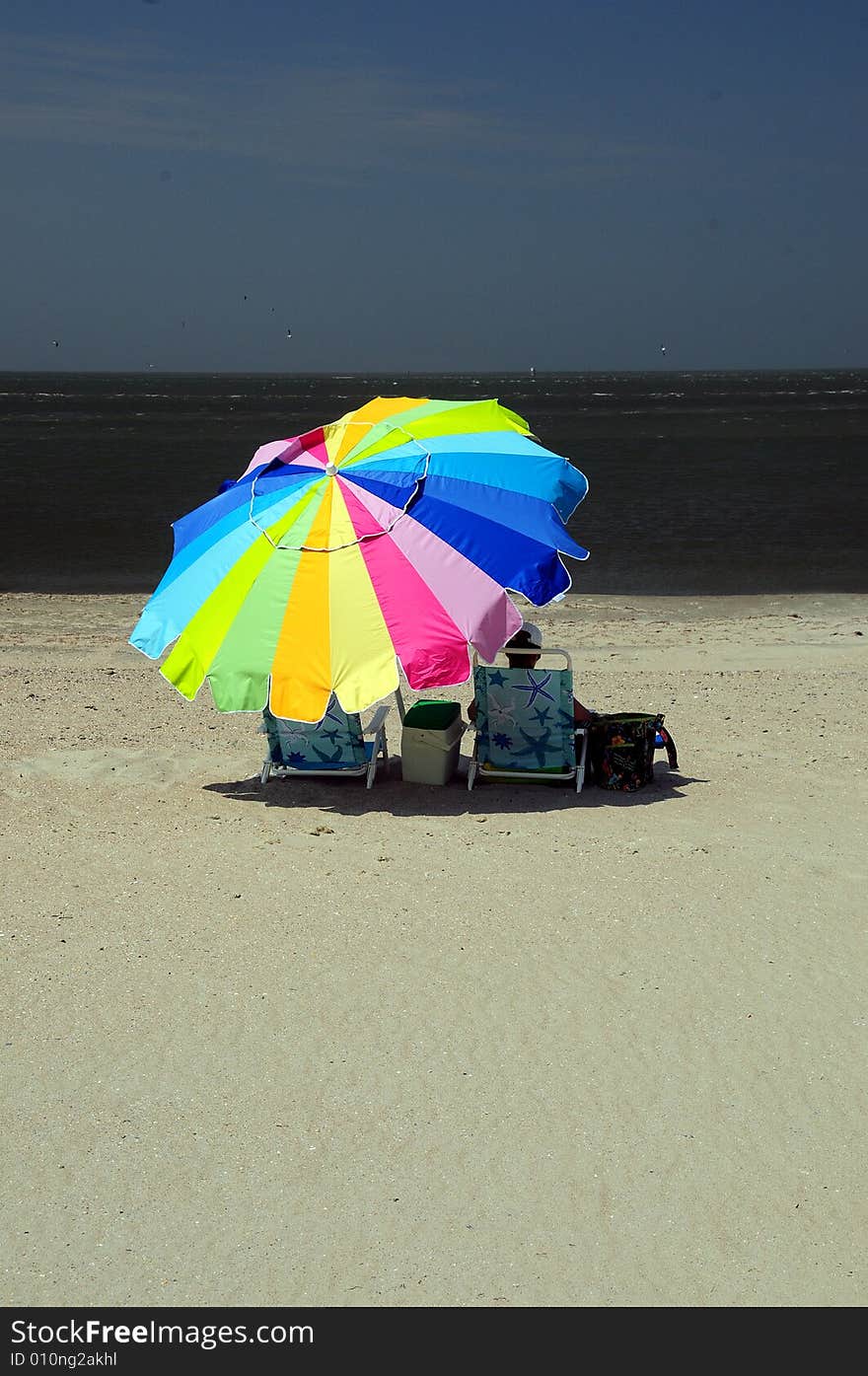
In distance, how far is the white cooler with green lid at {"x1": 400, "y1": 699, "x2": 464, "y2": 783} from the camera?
26.5 feet

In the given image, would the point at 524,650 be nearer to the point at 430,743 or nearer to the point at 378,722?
the point at 430,743

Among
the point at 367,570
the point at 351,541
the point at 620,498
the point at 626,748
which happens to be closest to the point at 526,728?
the point at 626,748

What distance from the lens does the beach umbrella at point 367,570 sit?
7.00 metres

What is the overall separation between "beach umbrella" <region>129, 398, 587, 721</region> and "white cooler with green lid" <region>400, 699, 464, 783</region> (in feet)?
3.77

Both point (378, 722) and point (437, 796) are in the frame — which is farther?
point (378, 722)

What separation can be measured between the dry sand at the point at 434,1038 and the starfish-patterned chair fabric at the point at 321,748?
162 millimetres

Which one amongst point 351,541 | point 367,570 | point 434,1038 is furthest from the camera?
point 351,541

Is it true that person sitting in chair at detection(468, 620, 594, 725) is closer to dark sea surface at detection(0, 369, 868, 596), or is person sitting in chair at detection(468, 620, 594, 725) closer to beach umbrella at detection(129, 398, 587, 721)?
beach umbrella at detection(129, 398, 587, 721)

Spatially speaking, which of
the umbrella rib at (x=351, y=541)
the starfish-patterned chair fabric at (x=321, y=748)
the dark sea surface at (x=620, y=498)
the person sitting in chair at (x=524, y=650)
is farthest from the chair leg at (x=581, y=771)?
the dark sea surface at (x=620, y=498)

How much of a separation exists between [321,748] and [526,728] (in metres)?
1.22

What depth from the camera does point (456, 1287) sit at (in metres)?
3.67

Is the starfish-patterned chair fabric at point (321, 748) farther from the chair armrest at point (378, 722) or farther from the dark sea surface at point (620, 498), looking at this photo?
the dark sea surface at point (620, 498)

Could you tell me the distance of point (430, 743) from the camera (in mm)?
8086
